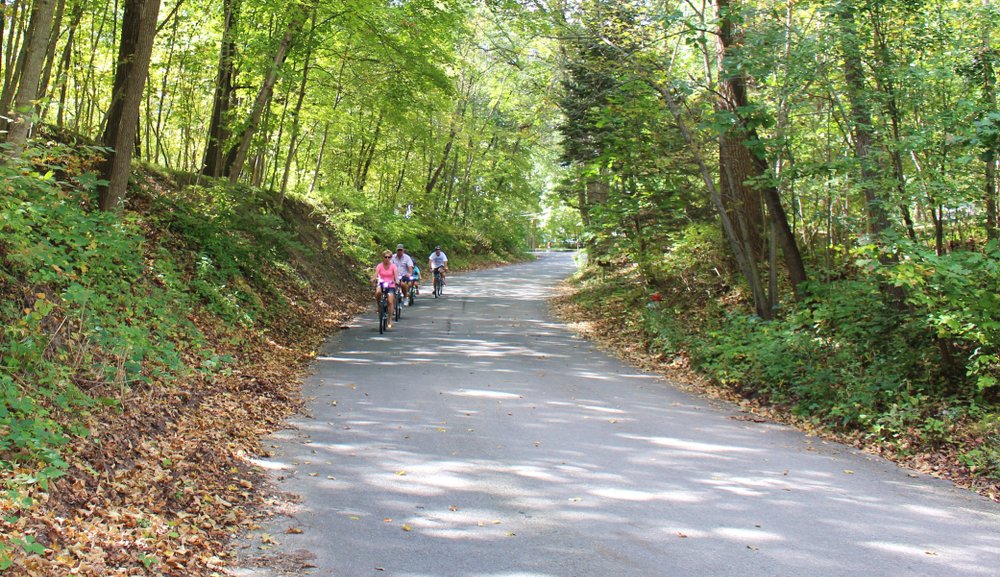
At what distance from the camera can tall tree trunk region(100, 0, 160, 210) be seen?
10508mm

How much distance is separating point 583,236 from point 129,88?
12282 mm

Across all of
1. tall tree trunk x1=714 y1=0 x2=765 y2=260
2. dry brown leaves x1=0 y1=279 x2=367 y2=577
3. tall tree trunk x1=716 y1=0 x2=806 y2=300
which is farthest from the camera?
tall tree trunk x1=714 y1=0 x2=765 y2=260

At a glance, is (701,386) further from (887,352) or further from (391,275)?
(391,275)

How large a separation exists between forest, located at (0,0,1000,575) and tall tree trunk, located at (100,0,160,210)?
40mm

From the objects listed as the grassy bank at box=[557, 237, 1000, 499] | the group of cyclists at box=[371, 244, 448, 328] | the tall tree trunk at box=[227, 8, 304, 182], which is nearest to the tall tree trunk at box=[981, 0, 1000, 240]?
the grassy bank at box=[557, 237, 1000, 499]

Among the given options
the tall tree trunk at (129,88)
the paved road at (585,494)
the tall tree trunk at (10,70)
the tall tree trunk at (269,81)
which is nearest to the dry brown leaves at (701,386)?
the paved road at (585,494)

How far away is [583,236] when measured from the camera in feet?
66.3

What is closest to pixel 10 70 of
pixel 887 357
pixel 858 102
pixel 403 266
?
pixel 403 266

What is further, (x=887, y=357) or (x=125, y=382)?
(x=887, y=357)

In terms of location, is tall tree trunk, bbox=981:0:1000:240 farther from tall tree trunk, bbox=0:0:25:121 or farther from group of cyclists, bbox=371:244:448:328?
tall tree trunk, bbox=0:0:25:121

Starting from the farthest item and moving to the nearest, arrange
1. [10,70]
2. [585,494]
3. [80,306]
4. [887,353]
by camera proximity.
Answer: [10,70] → [887,353] → [80,306] → [585,494]

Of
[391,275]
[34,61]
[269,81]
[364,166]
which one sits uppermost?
[364,166]

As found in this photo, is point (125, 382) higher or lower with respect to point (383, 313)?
lower

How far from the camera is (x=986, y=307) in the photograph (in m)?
7.25
